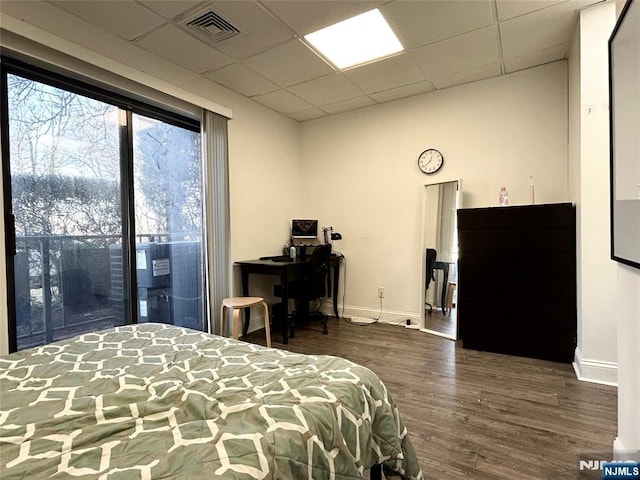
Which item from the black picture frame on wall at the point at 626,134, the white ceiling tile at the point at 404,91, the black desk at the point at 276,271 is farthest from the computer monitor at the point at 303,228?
the black picture frame on wall at the point at 626,134

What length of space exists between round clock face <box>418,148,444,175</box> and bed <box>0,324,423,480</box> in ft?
9.57

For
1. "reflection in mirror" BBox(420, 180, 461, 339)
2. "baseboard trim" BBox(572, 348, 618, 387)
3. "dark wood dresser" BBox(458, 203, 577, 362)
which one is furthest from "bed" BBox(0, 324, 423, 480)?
"reflection in mirror" BBox(420, 180, 461, 339)

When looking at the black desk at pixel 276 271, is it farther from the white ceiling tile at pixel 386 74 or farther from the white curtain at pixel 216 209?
the white ceiling tile at pixel 386 74

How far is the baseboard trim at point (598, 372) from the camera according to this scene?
2.25 metres

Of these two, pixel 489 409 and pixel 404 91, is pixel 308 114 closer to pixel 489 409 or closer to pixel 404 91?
pixel 404 91

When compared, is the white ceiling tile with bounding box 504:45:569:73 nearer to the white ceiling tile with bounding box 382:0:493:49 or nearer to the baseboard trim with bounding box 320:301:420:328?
the white ceiling tile with bounding box 382:0:493:49

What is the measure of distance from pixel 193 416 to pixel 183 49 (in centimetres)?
283

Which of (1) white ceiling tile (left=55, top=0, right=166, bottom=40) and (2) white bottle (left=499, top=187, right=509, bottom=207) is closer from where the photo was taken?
(1) white ceiling tile (left=55, top=0, right=166, bottom=40)

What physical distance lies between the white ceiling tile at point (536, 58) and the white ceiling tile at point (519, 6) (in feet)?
2.20

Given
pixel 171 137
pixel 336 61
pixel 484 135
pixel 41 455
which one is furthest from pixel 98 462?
pixel 484 135

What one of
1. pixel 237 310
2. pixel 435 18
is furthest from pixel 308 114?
pixel 237 310

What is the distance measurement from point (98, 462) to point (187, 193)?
2.71m

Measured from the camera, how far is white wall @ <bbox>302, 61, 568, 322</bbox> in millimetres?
3107

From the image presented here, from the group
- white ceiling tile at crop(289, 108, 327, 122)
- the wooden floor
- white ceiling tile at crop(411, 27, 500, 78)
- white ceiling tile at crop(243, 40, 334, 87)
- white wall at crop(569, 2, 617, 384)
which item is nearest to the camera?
the wooden floor
